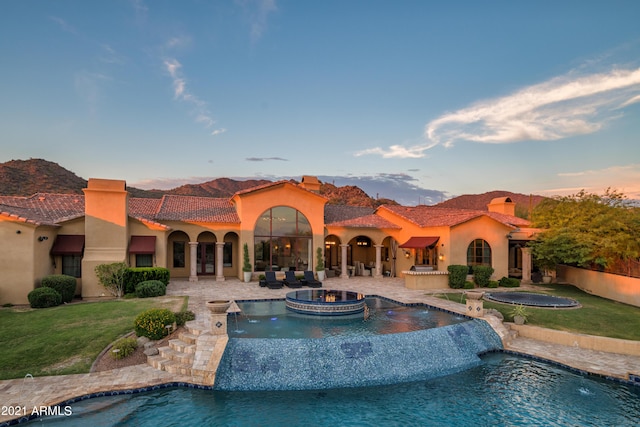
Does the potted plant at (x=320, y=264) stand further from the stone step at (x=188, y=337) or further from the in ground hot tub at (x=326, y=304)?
the stone step at (x=188, y=337)

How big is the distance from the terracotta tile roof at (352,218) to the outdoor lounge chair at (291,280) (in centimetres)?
674

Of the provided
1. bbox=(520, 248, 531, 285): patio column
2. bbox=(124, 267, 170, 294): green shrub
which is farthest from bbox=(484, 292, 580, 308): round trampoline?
bbox=(124, 267, 170, 294): green shrub

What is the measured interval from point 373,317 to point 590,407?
370 inches

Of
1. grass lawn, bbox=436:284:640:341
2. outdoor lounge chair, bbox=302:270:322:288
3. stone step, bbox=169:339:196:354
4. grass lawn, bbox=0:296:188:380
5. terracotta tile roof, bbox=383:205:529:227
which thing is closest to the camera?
grass lawn, bbox=0:296:188:380

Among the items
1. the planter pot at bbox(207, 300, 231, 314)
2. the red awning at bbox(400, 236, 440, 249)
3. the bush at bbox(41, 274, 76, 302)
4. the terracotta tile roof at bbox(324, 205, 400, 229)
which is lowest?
the bush at bbox(41, 274, 76, 302)

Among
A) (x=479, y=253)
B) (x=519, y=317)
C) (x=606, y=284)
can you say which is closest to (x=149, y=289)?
(x=519, y=317)

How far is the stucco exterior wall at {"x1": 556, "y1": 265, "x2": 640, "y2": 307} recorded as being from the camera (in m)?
22.8

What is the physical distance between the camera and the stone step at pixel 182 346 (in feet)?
43.6

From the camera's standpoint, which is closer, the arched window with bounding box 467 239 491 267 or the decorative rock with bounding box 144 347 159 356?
the decorative rock with bounding box 144 347 159 356

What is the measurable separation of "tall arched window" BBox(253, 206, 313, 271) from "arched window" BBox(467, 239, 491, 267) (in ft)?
45.2

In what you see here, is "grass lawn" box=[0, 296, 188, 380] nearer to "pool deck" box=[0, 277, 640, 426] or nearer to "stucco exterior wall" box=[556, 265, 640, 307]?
"pool deck" box=[0, 277, 640, 426]

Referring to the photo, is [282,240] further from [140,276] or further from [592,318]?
[592,318]

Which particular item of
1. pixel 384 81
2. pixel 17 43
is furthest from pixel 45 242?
pixel 384 81

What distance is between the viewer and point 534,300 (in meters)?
22.1
